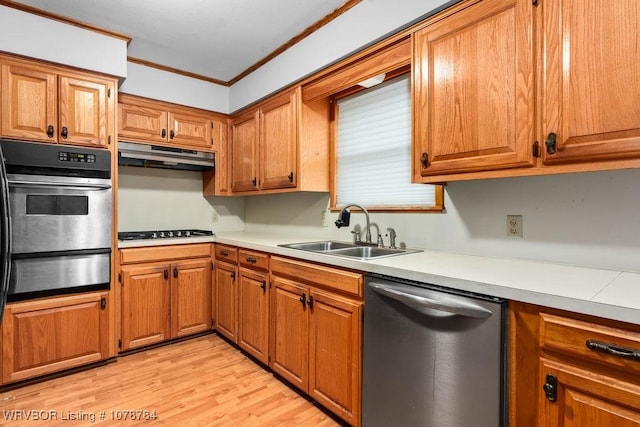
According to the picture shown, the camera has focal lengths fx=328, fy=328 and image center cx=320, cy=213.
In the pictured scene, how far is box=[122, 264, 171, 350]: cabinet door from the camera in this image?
2539 mm

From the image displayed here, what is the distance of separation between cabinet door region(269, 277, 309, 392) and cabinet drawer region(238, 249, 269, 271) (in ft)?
0.53

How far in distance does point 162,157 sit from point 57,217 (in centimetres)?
95

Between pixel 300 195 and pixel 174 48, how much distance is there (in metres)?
1.56

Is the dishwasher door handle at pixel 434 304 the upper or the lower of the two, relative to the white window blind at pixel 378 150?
lower

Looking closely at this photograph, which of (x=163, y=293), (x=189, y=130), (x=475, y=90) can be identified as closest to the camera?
(x=475, y=90)

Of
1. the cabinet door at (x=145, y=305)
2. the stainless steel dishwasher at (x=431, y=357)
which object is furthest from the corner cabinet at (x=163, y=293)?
the stainless steel dishwasher at (x=431, y=357)

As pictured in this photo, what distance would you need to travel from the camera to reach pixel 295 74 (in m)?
2.48

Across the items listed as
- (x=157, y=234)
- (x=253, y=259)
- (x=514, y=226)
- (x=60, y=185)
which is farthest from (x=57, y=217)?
(x=514, y=226)

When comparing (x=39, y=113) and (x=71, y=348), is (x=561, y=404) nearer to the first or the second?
(x=71, y=348)

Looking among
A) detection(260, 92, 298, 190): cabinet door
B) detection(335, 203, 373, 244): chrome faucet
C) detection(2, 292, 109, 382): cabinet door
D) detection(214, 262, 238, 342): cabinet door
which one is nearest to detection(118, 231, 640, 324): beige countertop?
detection(335, 203, 373, 244): chrome faucet

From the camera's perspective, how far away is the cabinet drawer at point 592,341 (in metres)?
0.86

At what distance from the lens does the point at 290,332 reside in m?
2.04

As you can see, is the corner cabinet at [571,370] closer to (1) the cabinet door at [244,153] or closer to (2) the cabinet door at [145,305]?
(1) the cabinet door at [244,153]

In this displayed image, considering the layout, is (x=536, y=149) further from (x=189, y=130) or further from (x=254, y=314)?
(x=189, y=130)
